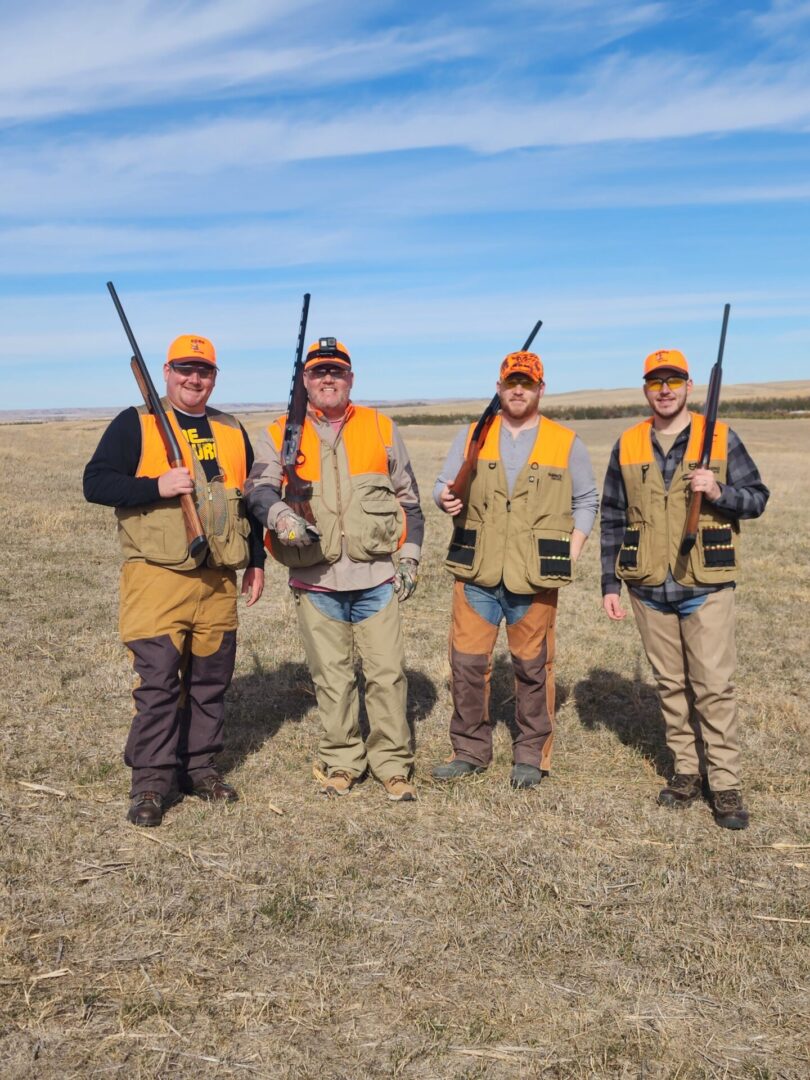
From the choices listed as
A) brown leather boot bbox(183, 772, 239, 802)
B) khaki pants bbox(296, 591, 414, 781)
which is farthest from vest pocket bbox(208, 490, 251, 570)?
brown leather boot bbox(183, 772, 239, 802)

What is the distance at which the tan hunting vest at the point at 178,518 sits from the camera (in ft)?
17.4

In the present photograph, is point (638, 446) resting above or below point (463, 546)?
above

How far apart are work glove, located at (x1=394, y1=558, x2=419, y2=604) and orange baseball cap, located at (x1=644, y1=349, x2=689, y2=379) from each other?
1740mm

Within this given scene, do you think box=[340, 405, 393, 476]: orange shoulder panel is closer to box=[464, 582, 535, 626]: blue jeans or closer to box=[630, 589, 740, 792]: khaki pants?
box=[464, 582, 535, 626]: blue jeans

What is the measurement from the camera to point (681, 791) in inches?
224

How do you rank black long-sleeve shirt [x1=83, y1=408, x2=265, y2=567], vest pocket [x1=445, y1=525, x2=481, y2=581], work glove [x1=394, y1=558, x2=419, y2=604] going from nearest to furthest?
black long-sleeve shirt [x1=83, y1=408, x2=265, y2=567] < work glove [x1=394, y1=558, x2=419, y2=604] < vest pocket [x1=445, y1=525, x2=481, y2=581]

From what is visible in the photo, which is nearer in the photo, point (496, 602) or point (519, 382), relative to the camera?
point (519, 382)

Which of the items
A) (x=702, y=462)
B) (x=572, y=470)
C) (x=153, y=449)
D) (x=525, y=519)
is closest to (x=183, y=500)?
(x=153, y=449)

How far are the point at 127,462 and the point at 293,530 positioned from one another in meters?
1.00

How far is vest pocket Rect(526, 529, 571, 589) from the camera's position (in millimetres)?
5715

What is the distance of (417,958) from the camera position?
4105mm

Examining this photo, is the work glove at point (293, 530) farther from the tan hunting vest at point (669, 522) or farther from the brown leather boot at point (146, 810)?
the tan hunting vest at point (669, 522)

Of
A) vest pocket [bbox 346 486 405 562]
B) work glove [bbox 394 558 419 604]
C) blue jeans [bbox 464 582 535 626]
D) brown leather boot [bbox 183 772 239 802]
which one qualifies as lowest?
brown leather boot [bbox 183 772 239 802]

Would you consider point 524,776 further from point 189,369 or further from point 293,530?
point 189,369
